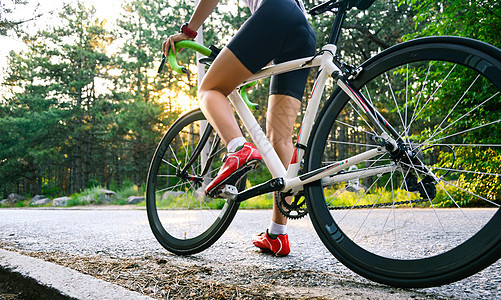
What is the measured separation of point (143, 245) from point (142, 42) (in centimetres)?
1959

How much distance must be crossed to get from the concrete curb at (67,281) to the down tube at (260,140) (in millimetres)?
852

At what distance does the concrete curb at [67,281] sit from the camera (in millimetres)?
1172

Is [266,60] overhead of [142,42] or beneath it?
beneath

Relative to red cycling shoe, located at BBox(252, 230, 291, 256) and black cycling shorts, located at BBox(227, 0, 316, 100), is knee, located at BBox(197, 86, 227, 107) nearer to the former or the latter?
black cycling shorts, located at BBox(227, 0, 316, 100)

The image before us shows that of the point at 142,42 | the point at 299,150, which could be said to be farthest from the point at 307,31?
the point at 142,42

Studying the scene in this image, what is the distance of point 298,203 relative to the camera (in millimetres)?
1764

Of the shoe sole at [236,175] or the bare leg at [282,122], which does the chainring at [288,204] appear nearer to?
the shoe sole at [236,175]

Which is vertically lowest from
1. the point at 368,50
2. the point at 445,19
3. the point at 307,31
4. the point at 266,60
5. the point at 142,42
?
the point at 266,60

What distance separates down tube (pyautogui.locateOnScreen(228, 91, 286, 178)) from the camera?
5.67ft

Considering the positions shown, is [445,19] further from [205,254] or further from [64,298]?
[64,298]

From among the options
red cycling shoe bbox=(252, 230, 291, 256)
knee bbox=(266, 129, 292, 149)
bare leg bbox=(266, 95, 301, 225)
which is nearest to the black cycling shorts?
bare leg bbox=(266, 95, 301, 225)

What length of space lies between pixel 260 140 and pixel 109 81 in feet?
93.4

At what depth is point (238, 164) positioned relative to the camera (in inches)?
66.6

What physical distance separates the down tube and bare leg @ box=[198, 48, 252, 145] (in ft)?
0.30
